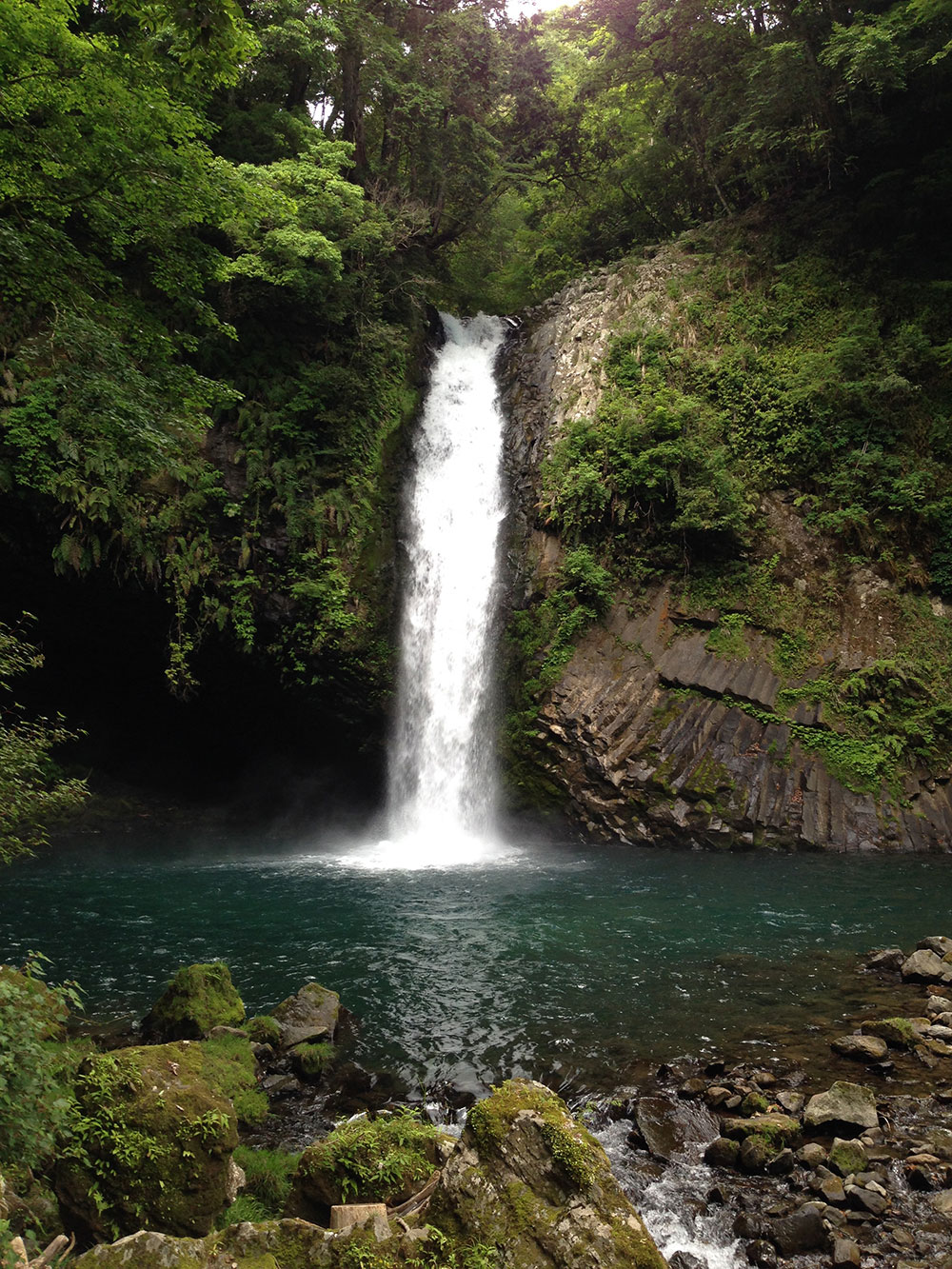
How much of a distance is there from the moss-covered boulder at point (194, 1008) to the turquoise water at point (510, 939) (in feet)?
2.13

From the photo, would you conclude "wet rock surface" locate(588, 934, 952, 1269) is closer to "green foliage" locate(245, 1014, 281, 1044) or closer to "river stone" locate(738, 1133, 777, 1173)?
"river stone" locate(738, 1133, 777, 1173)

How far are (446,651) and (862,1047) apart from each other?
12953mm

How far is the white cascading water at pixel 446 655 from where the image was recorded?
1694 cm

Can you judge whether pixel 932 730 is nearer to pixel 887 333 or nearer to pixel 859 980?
pixel 859 980

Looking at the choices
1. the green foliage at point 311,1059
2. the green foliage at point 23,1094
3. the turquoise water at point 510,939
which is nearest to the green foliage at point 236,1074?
the green foliage at point 311,1059

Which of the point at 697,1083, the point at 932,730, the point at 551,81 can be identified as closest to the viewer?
the point at 697,1083

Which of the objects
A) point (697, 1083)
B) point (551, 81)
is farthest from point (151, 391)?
point (551, 81)

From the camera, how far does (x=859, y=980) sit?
7.63 meters

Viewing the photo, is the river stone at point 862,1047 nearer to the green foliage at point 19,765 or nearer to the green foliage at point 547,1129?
the green foliage at point 547,1129

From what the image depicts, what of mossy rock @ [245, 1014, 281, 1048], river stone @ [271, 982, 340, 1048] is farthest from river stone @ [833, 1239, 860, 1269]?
mossy rock @ [245, 1014, 281, 1048]

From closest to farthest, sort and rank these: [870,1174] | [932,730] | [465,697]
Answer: [870,1174] < [932,730] < [465,697]

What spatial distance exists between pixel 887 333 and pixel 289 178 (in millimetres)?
14621

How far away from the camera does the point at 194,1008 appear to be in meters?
6.37

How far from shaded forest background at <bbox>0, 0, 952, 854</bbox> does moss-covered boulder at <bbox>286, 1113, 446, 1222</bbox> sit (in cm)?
1045
